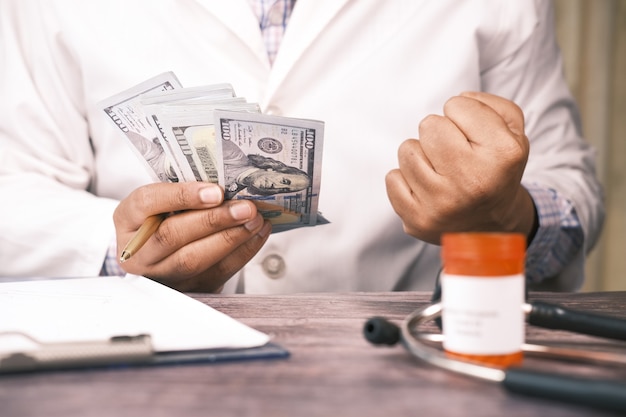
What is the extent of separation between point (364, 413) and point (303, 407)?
0.04 m

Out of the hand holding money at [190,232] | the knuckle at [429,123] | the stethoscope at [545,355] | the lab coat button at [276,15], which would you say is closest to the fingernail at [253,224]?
the hand holding money at [190,232]

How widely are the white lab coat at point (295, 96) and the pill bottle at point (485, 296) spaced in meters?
0.84

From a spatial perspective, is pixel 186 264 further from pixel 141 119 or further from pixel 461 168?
pixel 461 168

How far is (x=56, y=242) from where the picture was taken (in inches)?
51.3

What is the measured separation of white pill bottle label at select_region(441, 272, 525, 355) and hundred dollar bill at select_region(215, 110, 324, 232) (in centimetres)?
51

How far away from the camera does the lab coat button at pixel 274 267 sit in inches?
52.6

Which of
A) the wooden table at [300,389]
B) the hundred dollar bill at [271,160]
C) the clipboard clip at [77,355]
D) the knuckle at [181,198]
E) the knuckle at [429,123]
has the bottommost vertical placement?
the wooden table at [300,389]

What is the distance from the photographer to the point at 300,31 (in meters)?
1.40

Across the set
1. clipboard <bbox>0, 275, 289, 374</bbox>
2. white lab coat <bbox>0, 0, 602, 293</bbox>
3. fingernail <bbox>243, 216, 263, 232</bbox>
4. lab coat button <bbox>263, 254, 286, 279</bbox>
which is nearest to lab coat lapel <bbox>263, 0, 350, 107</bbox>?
white lab coat <bbox>0, 0, 602, 293</bbox>

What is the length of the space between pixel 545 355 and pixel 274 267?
817 millimetres

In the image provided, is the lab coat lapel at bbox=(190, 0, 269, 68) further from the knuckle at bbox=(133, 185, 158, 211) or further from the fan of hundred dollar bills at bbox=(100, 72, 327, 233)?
the knuckle at bbox=(133, 185, 158, 211)

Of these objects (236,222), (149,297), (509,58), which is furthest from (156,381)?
(509,58)

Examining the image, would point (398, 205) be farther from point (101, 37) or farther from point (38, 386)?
point (101, 37)

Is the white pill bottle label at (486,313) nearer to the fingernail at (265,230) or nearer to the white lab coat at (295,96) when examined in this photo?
the fingernail at (265,230)
